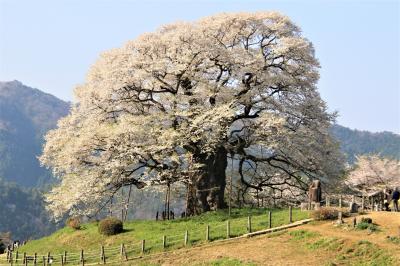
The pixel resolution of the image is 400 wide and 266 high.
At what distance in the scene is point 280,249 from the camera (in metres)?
33.5

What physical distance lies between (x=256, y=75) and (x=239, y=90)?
83.8 inches

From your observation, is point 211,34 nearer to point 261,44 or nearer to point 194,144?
point 261,44

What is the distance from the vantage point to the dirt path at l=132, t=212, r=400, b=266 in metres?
31.5

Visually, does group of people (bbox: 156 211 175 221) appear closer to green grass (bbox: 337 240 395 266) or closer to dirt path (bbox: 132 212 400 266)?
dirt path (bbox: 132 212 400 266)

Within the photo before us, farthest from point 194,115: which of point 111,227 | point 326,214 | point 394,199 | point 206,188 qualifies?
point 394,199

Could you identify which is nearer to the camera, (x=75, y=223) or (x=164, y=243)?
(x=164, y=243)

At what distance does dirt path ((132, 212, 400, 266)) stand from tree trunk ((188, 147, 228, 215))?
40.9 feet

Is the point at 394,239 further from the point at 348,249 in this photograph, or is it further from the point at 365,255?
the point at 348,249

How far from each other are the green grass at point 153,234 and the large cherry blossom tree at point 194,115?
2800 millimetres

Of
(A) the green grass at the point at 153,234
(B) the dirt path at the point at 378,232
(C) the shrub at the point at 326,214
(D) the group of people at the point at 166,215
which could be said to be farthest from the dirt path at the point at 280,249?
(D) the group of people at the point at 166,215

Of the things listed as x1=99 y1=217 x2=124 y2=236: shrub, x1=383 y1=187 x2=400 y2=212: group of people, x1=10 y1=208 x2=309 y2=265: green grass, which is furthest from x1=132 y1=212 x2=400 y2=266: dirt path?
x1=99 y1=217 x2=124 y2=236: shrub

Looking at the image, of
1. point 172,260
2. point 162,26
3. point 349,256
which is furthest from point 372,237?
point 162,26

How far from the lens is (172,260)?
3525 cm

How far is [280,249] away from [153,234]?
11529 millimetres
